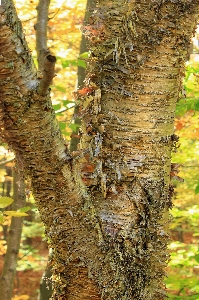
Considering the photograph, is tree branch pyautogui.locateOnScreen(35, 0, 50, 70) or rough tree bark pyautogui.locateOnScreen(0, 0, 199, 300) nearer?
rough tree bark pyautogui.locateOnScreen(0, 0, 199, 300)

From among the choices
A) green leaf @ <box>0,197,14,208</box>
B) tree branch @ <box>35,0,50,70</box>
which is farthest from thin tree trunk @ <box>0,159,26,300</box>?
green leaf @ <box>0,197,14,208</box>

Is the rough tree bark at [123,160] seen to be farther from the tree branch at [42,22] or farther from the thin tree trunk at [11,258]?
the thin tree trunk at [11,258]

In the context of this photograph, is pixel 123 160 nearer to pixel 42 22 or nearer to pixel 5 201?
pixel 5 201

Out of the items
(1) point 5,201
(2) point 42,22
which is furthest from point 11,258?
(1) point 5,201

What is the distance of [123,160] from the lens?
1.20 metres

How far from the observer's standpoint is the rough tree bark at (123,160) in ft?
3.59

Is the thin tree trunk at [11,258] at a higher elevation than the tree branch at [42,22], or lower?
lower

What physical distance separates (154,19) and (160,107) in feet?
1.03

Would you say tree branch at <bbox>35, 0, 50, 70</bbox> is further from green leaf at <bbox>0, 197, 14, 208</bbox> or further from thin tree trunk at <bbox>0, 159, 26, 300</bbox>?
green leaf at <bbox>0, 197, 14, 208</bbox>

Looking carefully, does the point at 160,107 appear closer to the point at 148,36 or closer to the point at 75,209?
the point at 148,36

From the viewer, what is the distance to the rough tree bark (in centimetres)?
109

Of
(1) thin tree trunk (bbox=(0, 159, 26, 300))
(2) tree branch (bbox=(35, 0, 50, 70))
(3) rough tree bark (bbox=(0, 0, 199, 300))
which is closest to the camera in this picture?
(3) rough tree bark (bbox=(0, 0, 199, 300))

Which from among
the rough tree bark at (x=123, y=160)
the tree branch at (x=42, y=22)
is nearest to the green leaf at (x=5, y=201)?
the rough tree bark at (x=123, y=160)

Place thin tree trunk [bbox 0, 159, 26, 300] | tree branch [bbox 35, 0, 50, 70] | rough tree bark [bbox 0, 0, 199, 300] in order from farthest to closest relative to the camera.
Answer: thin tree trunk [bbox 0, 159, 26, 300] < tree branch [bbox 35, 0, 50, 70] < rough tree bark [bbox 0, 0, 199, 300]
